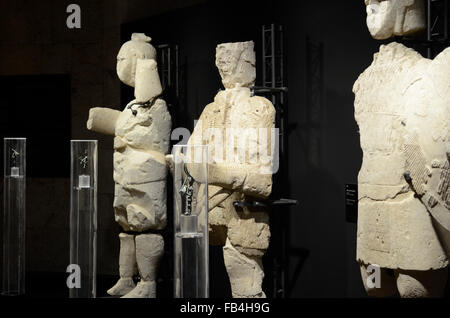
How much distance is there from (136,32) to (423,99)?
3.73 m

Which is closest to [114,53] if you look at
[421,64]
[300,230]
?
[300,230]

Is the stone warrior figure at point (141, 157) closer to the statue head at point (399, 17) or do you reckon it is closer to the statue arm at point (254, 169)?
the statue arm at point (254, 169)

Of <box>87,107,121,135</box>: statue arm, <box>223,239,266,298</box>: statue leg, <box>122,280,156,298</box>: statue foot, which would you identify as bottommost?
<box>122,280,156,298</box>: statue foot

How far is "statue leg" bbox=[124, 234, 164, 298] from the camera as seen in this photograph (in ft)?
24.4

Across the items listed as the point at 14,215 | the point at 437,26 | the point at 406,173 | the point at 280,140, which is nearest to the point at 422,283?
the point at 406,173

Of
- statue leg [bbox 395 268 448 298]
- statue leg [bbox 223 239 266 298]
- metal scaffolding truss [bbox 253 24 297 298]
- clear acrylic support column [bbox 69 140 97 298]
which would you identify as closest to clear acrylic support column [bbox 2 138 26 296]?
clear acrylic support column [bbox 69 140 97 298]

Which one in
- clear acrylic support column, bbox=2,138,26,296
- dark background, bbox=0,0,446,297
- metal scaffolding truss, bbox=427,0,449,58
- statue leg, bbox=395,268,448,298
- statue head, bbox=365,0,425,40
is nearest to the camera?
statue leg, bbox=395,268,448,298

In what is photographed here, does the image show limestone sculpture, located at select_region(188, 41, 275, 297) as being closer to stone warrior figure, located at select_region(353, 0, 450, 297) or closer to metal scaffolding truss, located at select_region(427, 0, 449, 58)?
stone warrior figure, located at select_region(353, 0, 450, 297)

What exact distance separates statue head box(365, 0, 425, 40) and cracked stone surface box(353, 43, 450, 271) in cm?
12

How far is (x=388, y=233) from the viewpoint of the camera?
5.20 meters

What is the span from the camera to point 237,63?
21.6ft

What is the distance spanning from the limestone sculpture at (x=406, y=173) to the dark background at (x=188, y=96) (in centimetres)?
118

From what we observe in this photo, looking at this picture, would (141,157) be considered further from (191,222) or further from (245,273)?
(191,222)
